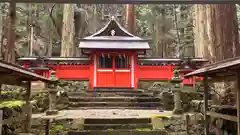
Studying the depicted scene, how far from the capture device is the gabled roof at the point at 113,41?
16828 mm

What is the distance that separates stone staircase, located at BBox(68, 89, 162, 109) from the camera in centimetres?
1292

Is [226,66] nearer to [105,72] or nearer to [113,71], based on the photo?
[113,71]

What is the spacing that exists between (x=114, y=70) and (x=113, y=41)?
2213mm

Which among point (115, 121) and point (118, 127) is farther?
point (115, 121)

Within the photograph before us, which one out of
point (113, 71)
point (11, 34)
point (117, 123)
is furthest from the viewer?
point (113, 71)

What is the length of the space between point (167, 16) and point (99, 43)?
753 inches

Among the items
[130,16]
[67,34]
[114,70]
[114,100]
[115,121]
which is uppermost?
[130,16]

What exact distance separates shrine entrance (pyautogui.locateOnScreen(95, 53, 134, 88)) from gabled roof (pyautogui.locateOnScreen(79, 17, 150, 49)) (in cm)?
68

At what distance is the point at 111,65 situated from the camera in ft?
55.8

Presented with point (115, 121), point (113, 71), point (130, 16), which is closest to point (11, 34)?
point (115, 121)

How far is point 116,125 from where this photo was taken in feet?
26.3

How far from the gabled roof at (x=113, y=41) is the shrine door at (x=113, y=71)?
2.48ft

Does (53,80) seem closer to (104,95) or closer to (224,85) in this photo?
(104,95)

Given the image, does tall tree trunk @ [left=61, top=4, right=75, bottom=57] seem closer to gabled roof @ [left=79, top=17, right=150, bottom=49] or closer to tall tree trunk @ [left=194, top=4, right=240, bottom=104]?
gabled roof @ [left=79, top=17, right=150, bottom=49]
